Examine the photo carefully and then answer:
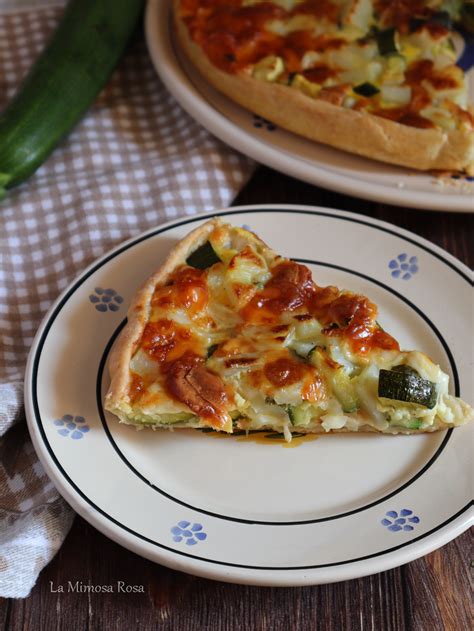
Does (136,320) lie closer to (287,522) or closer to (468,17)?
(287,522)

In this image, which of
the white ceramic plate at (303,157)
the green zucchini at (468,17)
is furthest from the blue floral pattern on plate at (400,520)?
the green zucchini at (468,17)

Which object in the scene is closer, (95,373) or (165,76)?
(95,373)

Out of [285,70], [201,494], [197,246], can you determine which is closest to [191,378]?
[201,494]

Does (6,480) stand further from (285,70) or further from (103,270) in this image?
(285,70)

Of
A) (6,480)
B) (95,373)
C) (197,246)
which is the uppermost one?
(197,246)

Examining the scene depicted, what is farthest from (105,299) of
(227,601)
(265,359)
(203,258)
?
(227,601)
